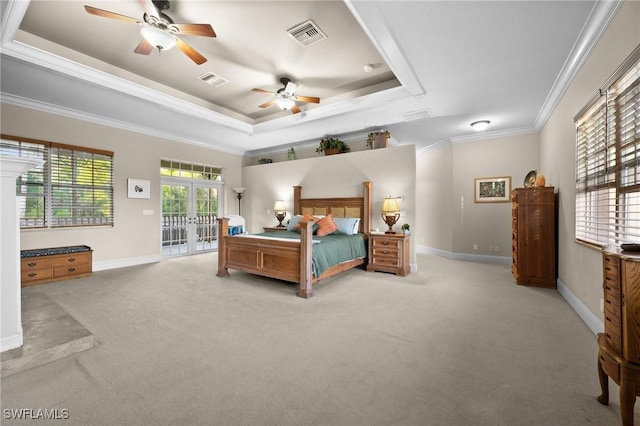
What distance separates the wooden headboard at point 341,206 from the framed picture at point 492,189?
8.12ft

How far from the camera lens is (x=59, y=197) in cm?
466

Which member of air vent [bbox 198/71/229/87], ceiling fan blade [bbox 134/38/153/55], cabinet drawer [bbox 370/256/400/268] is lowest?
cabinet drawer [bbox 370/256/400/268]

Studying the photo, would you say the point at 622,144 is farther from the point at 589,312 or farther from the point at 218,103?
the point at 218,103

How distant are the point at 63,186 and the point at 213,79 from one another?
133 inches

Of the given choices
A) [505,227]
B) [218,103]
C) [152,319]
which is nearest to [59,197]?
[218,103]

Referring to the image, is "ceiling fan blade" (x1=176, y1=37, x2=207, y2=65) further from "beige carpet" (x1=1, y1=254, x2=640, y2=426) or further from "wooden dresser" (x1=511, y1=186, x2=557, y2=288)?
"wooden dresser" (x1=511, y1=186, x2=557, y2=288)

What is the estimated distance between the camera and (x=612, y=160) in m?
2.28

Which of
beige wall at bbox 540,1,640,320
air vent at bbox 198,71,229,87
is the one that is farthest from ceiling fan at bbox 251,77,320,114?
beige wall at bbox 540,1,640,320

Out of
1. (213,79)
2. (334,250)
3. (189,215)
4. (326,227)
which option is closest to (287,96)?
(213,79)

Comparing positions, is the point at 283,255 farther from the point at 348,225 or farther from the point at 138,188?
the point at 138,188

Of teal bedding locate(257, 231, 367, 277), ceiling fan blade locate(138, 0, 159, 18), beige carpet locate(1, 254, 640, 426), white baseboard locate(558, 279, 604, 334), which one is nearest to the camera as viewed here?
beige carpet locate(1, 254, 640, 426)

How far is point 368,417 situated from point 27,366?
2.36 m

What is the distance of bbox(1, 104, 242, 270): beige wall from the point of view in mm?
4395

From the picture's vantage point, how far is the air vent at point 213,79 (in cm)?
394
